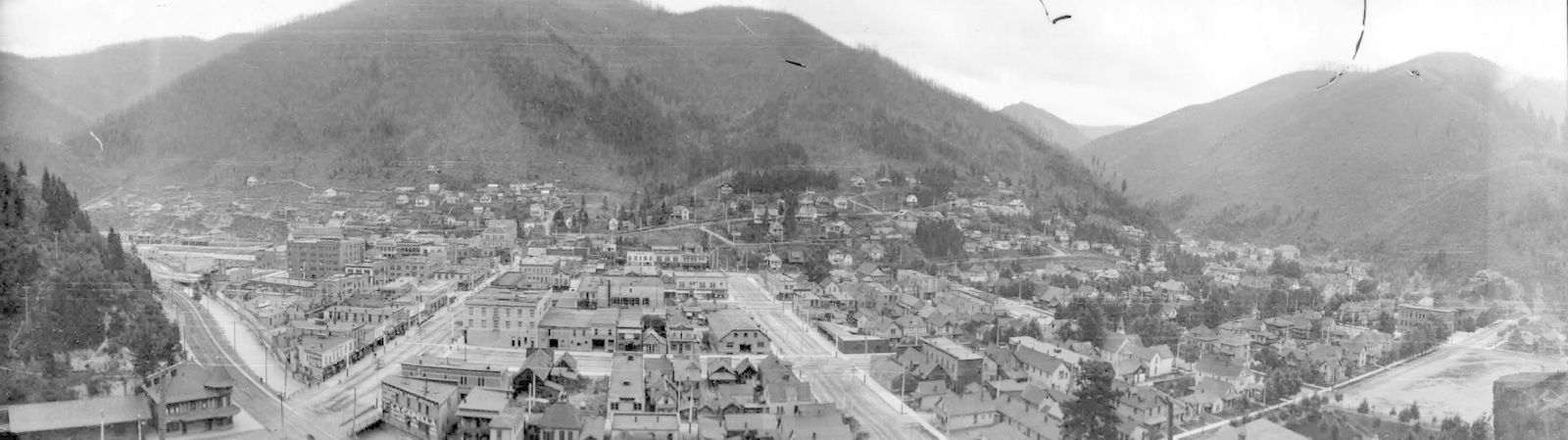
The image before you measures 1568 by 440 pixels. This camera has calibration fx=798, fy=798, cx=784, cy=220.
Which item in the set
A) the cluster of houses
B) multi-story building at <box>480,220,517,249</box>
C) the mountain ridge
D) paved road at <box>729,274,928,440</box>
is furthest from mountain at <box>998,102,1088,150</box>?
the cluster of houses

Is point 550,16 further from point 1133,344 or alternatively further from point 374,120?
point 1133,344

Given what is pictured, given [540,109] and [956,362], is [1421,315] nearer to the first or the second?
[956,362]

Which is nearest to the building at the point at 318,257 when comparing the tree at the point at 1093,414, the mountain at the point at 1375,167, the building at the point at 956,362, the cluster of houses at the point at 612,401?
the cluster of houses at the point at 612,401

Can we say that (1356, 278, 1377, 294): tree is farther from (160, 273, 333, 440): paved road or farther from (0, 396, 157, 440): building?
(0, 396, 157, 440): building

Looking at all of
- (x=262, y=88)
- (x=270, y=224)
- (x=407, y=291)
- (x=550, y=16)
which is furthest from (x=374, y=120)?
(x=407, y=291)

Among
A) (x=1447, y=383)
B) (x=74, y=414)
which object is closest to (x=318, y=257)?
(x=74, y=414)

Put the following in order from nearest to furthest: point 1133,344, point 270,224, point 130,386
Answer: point 130,386, point 1133,344, point 270,224
